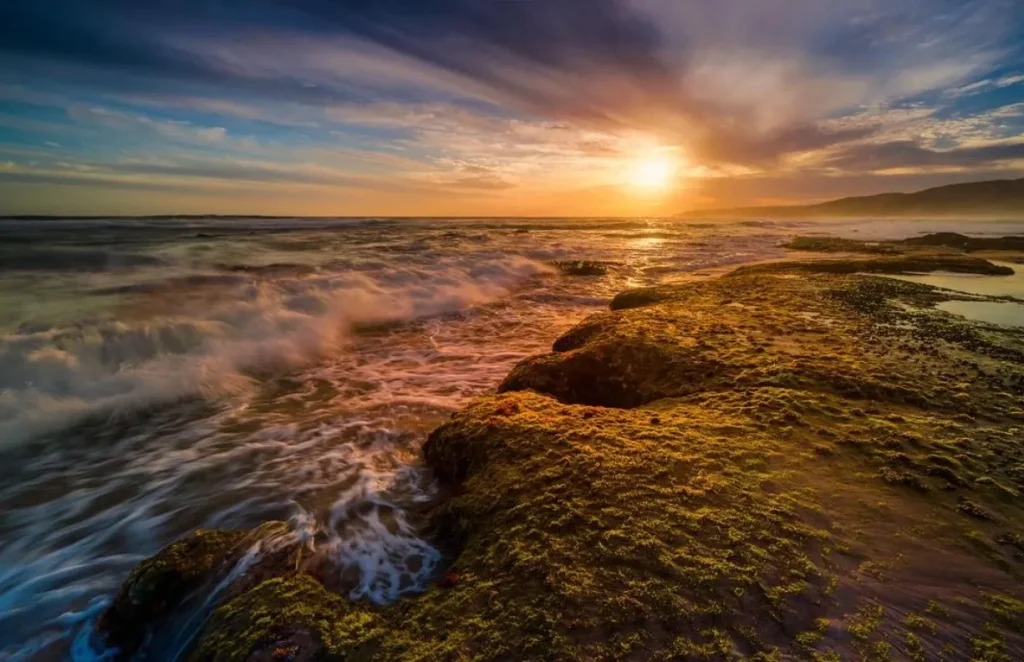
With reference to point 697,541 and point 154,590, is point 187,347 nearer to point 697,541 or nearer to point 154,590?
point 154,590

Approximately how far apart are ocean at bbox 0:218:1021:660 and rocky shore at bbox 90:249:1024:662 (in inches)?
29.0

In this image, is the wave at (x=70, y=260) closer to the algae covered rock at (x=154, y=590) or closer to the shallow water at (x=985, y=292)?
the algae covered rock at (x=154, y=590)

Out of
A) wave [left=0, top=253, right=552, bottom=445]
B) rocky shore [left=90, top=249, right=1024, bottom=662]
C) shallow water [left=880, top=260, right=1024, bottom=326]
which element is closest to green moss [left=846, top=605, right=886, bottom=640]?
rocky shore [left=90, top=249, right=1024, bottom=662]

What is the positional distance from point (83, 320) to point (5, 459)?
5903 millimetres

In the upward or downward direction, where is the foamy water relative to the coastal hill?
downward

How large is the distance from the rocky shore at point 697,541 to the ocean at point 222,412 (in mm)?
738

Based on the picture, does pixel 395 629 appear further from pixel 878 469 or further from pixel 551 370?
pixel 551 370

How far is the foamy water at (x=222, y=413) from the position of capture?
14.0 feet

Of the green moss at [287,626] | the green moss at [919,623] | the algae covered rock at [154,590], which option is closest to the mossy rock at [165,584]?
the algae covered rock at [154,590]

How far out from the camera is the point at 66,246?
26703 mm

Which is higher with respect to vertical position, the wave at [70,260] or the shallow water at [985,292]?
the shallow water at [985,292]

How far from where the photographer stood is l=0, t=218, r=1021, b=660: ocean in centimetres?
429

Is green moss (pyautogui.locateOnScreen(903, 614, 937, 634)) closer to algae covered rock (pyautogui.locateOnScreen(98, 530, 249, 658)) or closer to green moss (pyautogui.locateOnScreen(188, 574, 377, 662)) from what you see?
green moss (pyautogui.locateOnScreen(188, 574, 377, 662))

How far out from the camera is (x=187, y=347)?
10297 mm
